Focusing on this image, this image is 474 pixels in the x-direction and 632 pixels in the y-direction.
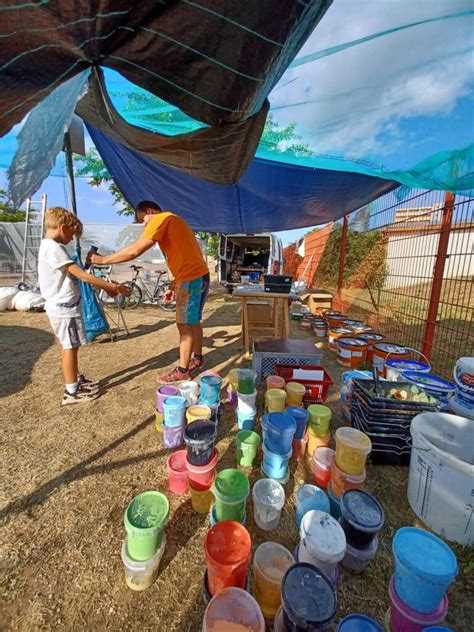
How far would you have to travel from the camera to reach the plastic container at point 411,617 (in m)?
0.80

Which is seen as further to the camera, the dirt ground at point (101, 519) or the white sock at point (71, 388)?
the white sock at point (71, 388)

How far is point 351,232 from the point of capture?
5.88 m

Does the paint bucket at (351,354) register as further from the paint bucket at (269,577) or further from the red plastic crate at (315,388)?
the paint bucket at (269,577)

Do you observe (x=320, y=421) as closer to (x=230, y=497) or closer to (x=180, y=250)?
(x=230, y=497)

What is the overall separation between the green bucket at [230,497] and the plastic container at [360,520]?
395 mm

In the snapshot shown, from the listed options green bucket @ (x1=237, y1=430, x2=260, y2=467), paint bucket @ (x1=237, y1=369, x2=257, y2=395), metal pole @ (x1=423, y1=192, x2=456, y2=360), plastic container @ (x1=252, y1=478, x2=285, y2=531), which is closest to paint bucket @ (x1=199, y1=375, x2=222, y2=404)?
paint bucket @ (x1=237, y1=369, x2=257, y2=395)

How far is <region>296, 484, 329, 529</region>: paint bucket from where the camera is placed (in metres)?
1.19

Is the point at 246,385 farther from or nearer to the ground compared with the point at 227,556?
farther from the ground

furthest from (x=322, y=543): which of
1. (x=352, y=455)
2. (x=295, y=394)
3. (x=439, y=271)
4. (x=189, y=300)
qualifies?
(x=439, y=271)

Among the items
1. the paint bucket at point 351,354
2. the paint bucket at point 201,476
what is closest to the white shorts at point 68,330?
the paint bucket at point 201,476

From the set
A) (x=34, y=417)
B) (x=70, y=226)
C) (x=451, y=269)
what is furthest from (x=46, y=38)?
(x=451, y=269)

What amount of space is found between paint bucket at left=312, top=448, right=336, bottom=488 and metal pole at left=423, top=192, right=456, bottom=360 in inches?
77.5

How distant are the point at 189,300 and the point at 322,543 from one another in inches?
76.8

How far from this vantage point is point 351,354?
9.82 ft
